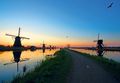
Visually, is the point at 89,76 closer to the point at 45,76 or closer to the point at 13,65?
the point at 45,76

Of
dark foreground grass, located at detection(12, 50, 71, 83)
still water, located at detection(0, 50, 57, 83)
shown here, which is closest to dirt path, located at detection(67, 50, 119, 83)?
dark foreground grass, located at detection(12, 50, 71, 83)

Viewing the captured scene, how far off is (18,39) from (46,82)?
7777cm

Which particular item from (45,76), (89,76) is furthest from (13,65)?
(89,76)

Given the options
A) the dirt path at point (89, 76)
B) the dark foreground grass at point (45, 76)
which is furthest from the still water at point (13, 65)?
the dirt path at point (89, 76)

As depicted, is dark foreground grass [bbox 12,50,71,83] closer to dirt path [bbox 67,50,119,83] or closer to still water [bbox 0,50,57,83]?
dirt path [bbox 67,50,119,83]

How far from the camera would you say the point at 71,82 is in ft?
43.3

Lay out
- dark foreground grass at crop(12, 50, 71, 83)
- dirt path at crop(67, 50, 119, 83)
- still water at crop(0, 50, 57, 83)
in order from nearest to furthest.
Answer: dirt path at crop(67, 50, 119, 83), dark foreground grass at crop(12, 50, 71, 83), still water at crop(0, 50, 57, 83)

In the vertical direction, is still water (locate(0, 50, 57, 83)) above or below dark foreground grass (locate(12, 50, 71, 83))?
below

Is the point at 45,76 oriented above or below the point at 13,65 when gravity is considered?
above

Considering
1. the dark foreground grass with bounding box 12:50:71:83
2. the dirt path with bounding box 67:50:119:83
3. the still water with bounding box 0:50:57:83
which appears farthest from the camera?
the still water with bounding box 0:50:57:83

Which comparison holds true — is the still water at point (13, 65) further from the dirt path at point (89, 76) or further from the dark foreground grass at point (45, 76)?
the dirt path at point (89, 76)

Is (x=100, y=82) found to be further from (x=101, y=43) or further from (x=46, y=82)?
(x=101, y=43)

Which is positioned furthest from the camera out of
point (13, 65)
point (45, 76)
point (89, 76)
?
point (13, 65)

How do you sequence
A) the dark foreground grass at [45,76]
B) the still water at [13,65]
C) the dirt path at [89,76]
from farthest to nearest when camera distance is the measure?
the still water at [13,65], the dark foreground grass at [45,76], the dirt path at [89,76]
